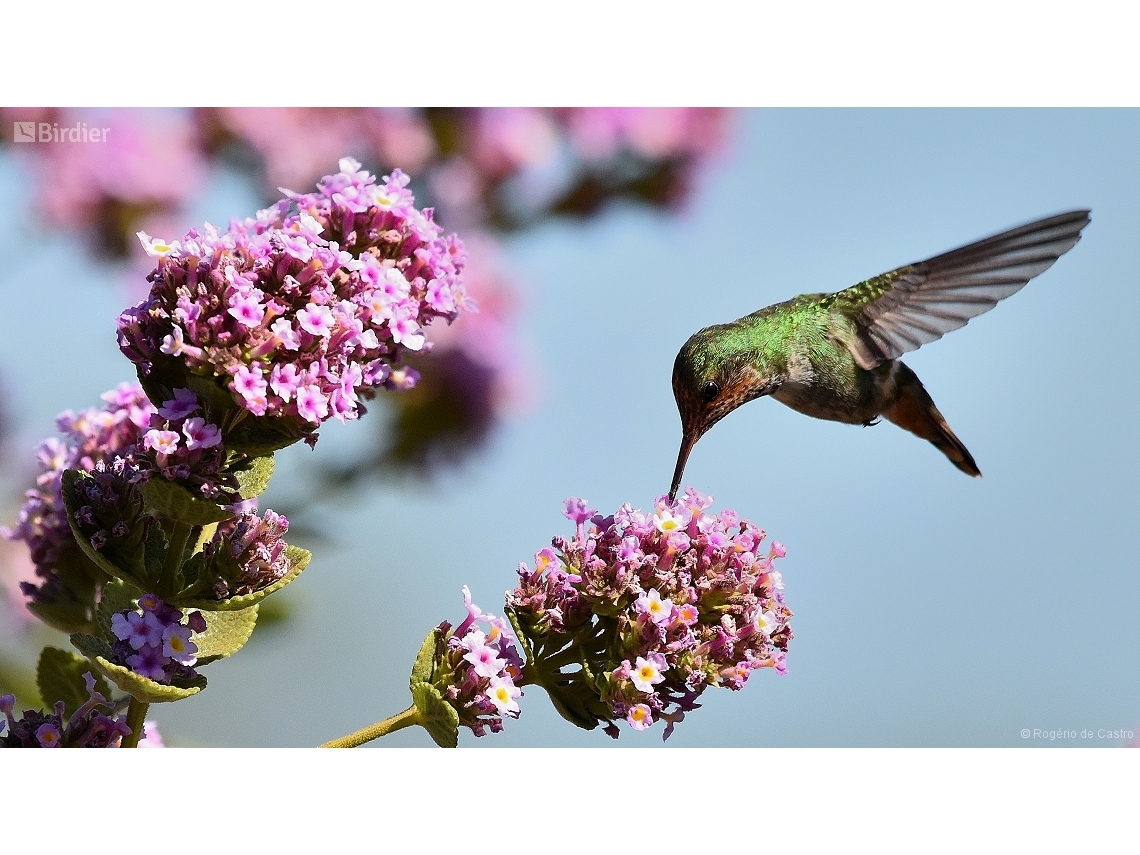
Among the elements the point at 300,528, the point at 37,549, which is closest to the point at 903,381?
the point at 300,528

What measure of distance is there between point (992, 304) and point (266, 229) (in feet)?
5.20

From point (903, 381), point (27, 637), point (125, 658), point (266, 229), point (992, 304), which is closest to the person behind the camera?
point (125, 658)

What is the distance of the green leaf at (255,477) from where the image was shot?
1.60m

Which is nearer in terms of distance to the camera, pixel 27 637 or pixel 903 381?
pixel 27 637

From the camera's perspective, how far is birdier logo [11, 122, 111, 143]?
2.90 metres

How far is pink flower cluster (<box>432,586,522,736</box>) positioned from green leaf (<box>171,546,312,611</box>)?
0.27 m

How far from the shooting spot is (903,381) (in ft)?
9.65

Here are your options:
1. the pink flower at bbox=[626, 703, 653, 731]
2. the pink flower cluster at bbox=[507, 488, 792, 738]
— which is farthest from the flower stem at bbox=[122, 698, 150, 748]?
the pink flower at bbox=[626, 703, 653, 731]

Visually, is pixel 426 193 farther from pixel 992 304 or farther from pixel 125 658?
pixel 125 658

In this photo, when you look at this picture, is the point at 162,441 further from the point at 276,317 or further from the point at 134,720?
the point at 134,720

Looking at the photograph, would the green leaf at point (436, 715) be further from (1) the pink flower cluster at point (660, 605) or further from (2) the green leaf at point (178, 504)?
(2) the green leaf at point (178, 504)

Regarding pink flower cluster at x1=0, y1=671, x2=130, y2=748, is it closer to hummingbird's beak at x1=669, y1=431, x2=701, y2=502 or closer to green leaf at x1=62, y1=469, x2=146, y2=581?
green leaf at x1=62, y1=469, x2=146, y2=581

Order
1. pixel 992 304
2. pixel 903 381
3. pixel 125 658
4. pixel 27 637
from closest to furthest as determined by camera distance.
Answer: pixel 125 658
pixel 992 304
pixel 27 637
pixel 903 381

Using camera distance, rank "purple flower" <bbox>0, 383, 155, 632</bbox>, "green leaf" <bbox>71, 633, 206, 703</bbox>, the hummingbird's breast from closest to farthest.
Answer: "green leaf" <bbox>71, 633, 206, 703</bbox> → "purple flower" <bbox>0, 383, 155, 632</bbox> → the hummingbird's breast
